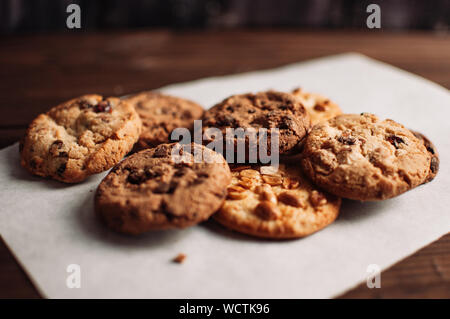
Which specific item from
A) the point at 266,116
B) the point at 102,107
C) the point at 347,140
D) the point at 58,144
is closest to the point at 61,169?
the point at 58,144

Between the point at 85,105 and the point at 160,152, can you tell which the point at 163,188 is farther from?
the point at 85,105

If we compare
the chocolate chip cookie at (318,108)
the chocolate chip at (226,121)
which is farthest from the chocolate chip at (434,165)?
the chocolate chip at (226,121)

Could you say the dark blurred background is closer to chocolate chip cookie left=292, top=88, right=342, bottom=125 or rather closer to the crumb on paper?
chocolate chip cookie left=292, top=88, right=342, bottom=125

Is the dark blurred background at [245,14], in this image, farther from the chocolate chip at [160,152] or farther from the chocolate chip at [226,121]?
the chocolate chip at [160,152]

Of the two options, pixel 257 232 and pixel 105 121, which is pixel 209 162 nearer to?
pixel 257 232

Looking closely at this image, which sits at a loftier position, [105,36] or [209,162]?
[105,36]
